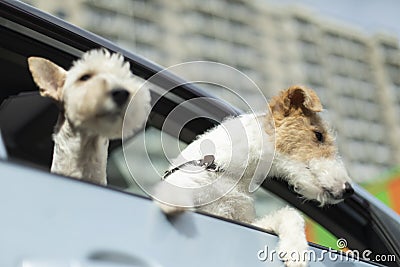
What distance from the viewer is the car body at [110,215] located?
4.33ft

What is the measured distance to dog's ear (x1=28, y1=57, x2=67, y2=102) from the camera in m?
1.81

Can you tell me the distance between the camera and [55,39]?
221 centimetres

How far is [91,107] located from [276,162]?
2.81 feet

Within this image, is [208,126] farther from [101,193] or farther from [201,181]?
[101,193]

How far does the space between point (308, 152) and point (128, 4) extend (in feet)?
161

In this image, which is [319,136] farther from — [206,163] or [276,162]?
[206,163]

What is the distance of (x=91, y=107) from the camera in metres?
1.61

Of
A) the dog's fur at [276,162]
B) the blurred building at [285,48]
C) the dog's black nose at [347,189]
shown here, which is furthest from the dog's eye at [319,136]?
the blurred building at [285,48]

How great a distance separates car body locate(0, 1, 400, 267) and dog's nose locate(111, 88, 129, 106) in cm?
22

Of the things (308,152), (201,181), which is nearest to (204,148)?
(201,181)

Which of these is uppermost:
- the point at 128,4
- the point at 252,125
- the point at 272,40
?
the point at 272,40

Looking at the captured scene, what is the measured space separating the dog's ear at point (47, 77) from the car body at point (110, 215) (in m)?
0.23

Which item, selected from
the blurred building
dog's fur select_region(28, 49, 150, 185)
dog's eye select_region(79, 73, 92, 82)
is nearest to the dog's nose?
dog's fur select_region(28, 49, 150, 185)

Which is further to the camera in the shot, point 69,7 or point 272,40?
point 272,40
